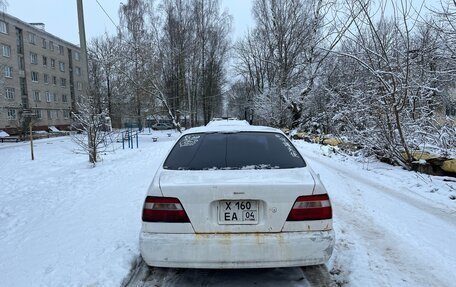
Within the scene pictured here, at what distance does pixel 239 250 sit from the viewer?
3.12 meters

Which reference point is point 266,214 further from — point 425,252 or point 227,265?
point 425,252

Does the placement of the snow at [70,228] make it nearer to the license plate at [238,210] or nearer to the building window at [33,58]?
the license plate at [238,210]

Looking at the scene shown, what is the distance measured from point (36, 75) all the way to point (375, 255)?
180ft

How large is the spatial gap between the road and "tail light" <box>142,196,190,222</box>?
2.62ft

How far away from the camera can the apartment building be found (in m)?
42.9

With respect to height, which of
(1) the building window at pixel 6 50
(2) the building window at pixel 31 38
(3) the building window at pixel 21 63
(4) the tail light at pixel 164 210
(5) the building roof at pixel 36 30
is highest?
(5) the building roof at pixel 36 30

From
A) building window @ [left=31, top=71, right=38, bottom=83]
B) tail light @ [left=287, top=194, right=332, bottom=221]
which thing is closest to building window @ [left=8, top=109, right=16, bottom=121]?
building window @ [left=31, top=71, right=38, bottom=83]

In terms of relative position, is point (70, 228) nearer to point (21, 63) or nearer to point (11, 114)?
point (11, 114)

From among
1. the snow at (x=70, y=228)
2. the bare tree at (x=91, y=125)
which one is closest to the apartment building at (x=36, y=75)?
the bare tree at (x=91, y=125)

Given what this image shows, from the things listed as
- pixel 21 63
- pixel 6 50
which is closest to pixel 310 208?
pixel 6 50

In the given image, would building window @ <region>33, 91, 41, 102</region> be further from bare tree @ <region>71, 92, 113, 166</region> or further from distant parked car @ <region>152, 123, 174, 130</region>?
bare tree @ <region>71, 92, 113, 166</region>

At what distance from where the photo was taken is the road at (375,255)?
3623 millimetres

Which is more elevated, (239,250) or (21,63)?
(21,63)

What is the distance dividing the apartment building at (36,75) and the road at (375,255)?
3369cm
